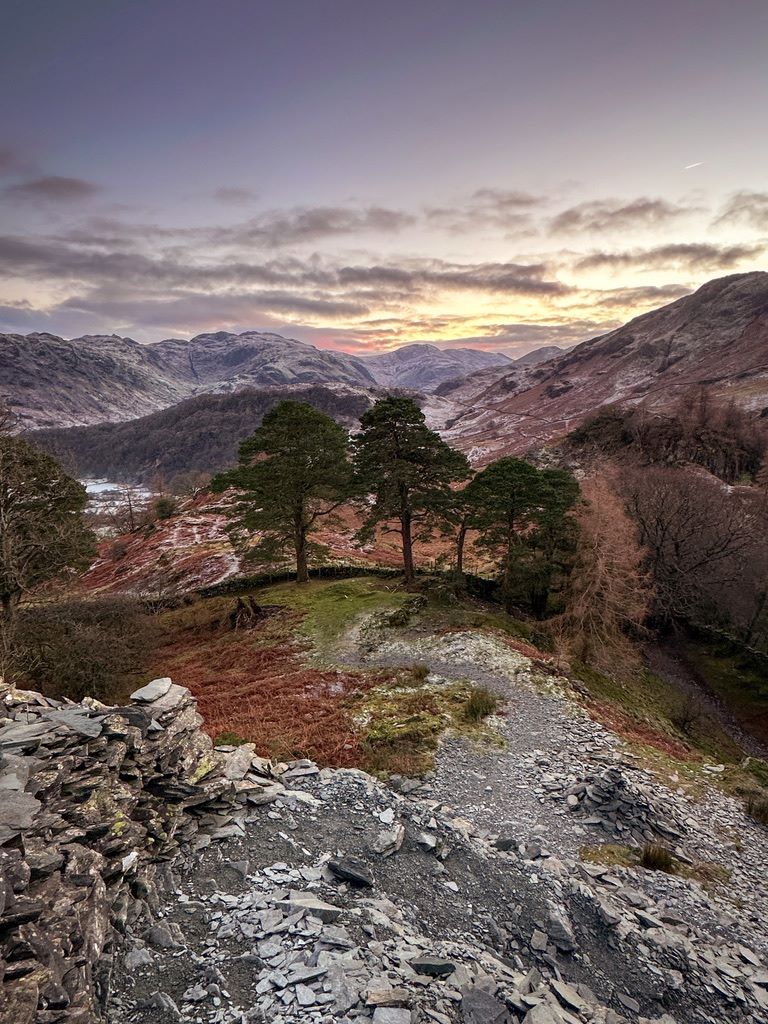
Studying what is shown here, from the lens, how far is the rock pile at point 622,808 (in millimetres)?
13773

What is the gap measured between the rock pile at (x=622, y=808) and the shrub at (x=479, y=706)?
4.59 metres

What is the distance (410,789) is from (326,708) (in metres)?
6.56

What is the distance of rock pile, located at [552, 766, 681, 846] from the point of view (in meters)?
13.8

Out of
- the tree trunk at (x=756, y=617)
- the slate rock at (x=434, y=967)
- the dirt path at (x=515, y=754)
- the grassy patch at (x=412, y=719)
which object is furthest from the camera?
the tree trunk at (x=756, y=617)

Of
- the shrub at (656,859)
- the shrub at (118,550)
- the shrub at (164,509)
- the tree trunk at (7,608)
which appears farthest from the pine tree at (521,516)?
the shrub at (164,509)

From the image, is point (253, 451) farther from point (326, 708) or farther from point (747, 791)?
point (747, 791)

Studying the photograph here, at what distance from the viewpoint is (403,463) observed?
32094mm

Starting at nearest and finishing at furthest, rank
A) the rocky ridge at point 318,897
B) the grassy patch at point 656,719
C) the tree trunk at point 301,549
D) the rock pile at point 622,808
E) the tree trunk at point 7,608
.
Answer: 1. the rocky ridge at point 318,897
2. the rock pile at point 622,808
3. the grassy patch at point 656,719
4. the tree trunk at point 7,608
5. the tree trunk at point 301,549

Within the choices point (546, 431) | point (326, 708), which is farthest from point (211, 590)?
point (546, 431)

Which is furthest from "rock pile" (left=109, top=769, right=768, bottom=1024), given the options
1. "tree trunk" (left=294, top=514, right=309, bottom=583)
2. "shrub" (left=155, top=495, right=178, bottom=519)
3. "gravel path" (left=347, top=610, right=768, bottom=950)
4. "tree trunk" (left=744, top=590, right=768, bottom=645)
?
"shrub" (left=155, top=495, right=178, bottom=519)

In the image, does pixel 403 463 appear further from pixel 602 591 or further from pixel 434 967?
pixel 434 967

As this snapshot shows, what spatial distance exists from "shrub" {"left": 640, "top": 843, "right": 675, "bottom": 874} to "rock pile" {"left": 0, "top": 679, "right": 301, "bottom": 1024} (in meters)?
9.68

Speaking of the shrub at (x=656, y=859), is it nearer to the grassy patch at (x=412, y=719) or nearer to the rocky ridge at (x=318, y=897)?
the rocky ridge at (x=318, y=897)

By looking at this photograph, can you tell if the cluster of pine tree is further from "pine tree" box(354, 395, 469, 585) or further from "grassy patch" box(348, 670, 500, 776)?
"grassy patch" box(348, 670, 500, 776)
